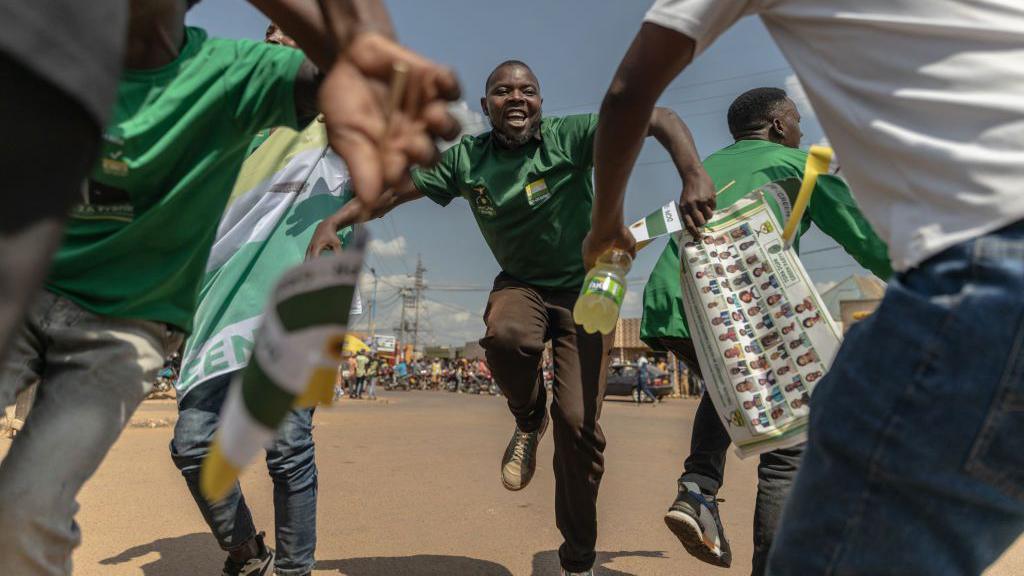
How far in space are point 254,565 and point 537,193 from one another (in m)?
2.06

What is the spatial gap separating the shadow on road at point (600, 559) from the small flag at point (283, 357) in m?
3.09

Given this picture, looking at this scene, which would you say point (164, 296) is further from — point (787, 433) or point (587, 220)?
point (587, 220)

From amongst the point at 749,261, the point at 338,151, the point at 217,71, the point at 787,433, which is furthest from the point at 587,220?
the point at 338,151

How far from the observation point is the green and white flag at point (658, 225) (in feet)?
10.6

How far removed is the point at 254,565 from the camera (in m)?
3.26

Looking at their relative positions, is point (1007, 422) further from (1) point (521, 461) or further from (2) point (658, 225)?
(1) point (521, 461)

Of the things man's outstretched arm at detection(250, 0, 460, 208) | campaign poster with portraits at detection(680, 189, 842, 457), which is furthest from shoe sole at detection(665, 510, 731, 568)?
man's outstretched arm at detection(250, 0, 460, 208)

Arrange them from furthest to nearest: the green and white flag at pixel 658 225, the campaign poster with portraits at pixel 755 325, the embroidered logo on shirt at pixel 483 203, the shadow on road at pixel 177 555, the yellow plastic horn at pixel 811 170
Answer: the embroidered logo on shirt at pixel 483 203 < the shadow on road at pixel 177 555 < the green and white flag at pixel 658 225 < the campaign poster with portraits at pixel 755 325 < the yellow plastic horn at pixel 811 170

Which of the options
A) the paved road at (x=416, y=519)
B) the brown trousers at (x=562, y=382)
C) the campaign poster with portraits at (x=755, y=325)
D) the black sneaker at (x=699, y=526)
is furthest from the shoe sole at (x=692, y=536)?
the campaign poster with portraits at (x=755, y=325)

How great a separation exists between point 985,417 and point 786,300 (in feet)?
6.00

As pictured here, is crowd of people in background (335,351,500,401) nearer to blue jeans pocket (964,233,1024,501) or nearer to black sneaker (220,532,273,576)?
black sneaker (220,532,273,576)

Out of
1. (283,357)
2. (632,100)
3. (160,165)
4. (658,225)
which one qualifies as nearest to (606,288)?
(658,225)

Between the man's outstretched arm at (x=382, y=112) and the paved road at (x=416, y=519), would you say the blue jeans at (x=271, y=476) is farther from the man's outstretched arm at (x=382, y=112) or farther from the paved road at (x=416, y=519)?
the man's outstretched arm at (x=382, y=112)

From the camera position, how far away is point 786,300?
9.57 ft
